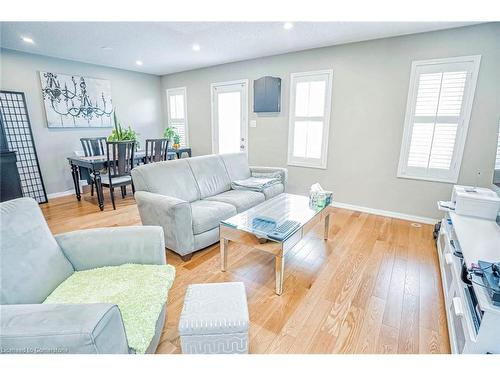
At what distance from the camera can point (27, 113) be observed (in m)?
3.73

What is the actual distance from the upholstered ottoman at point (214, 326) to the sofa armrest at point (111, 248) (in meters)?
0.41

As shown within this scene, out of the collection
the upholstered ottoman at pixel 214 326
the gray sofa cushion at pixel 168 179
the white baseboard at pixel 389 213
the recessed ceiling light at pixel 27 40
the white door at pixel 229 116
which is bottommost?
the white baseboard at pixel 389 213

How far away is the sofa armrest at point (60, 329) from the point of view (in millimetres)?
775

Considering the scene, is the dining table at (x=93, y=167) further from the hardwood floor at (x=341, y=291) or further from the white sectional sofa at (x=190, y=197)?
the white sectional sofa at (x=190, y=197)

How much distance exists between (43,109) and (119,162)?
1.72 metres

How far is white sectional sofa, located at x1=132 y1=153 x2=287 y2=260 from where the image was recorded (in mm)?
2145

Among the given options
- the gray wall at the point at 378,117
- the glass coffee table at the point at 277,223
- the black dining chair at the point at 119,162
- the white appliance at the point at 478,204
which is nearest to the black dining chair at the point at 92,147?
the black dining chair at the point at 119,162

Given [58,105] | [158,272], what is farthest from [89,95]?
[158,272]

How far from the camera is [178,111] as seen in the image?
541 cm

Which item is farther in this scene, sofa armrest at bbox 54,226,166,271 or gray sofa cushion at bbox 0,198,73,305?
sofa armrest at bbox 54,226,166,271

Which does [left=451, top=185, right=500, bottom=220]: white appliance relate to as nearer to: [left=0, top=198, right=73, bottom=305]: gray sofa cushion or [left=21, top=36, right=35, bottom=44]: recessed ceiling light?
[left=0, top=198, right=73, bottom=305]: gray sofa cushion

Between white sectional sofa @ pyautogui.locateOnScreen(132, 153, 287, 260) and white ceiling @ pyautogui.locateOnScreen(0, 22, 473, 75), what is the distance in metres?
1.55

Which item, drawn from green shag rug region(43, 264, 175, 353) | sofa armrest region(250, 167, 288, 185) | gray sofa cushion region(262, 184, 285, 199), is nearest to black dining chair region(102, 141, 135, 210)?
sofa armrest region(250, 167, 288, 185)
